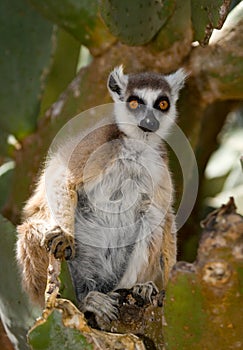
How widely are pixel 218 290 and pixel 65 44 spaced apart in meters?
2.14

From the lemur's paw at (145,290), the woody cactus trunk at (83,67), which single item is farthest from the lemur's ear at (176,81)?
the lemur's paw at (145,290)

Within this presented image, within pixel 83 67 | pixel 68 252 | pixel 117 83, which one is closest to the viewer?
pixel 68 252

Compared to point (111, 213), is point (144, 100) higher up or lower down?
higher up

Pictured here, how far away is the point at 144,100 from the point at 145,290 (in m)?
0.69

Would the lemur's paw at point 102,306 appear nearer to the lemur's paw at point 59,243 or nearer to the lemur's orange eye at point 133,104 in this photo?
the lemur's paw at point 59,243

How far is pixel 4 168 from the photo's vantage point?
3188 millimetres

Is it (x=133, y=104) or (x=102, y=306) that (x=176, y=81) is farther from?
(x=102, y=306)

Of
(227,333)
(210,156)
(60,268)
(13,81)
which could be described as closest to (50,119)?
(13,81)

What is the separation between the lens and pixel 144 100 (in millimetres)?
2756

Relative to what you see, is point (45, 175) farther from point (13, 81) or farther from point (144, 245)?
point (13, 81)

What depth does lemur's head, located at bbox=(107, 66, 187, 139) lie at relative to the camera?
269 centimetres

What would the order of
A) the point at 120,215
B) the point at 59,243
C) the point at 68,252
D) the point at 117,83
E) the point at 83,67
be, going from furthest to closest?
the point at 83,67
the point at 117,83
the point at 120,215
the point at 68,252
the point at 59,243

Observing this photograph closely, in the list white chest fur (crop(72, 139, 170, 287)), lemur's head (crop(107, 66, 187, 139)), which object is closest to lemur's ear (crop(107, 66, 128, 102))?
lemur's head (crop(107, 66, 187, 139))

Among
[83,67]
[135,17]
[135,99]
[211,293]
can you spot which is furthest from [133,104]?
[211,293]
